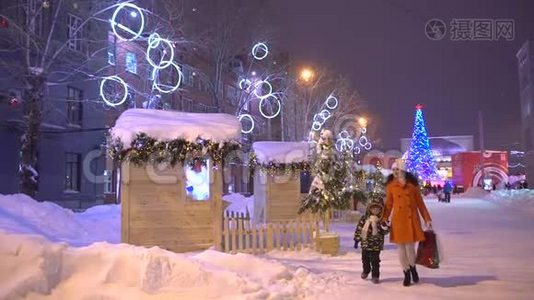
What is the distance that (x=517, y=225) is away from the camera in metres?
21.9

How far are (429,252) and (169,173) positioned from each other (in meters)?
6.84

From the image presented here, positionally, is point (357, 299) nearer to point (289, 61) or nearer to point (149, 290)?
point (149, 290)

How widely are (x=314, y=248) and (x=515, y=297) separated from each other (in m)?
6.75

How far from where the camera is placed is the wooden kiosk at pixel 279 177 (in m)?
21.5

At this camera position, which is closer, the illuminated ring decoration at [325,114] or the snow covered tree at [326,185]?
the snow covered tree at [326,185]

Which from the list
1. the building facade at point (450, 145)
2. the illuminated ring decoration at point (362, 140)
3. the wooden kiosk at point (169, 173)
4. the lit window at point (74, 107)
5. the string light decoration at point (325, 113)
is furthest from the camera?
the building facade at point (450, 145)

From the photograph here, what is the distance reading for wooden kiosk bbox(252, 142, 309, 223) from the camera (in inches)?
848

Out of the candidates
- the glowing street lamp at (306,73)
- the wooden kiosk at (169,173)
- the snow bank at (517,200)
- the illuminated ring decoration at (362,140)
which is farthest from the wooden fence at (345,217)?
the illuminated ring decoration at (362,140)

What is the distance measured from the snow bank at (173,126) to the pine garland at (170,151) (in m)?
0.12

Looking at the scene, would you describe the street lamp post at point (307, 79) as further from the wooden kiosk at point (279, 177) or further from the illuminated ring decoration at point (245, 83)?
the wooden kiosk at point (279, 177)

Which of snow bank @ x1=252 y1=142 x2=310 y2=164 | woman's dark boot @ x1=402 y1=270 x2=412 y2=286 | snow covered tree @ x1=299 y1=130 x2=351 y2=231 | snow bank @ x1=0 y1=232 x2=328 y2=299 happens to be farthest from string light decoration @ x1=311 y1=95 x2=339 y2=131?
snow bank @ x1=0 y1=232 x2=328 y2=299

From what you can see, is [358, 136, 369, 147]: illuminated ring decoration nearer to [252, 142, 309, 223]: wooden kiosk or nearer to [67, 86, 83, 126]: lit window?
[67, 86, 83, 126]: lit window

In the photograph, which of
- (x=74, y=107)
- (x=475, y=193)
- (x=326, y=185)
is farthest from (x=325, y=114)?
(x=326, y=185)

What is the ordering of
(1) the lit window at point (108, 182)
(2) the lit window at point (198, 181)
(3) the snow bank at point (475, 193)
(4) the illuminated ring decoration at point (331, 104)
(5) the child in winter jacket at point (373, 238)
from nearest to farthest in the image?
(5) the child in winter jacket at point (373, 238) < (2) the lit window at point (198, 181) < (1) the lit window at point (108, 182) < (4) the illuminated ring decoration at point (331, 104) < (3) the snow bank at point (475, 193)
